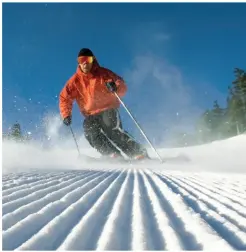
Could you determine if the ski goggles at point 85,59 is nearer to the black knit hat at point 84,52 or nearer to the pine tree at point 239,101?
the black knit hat at point 84,52

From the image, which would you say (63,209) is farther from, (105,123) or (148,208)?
(105,123)

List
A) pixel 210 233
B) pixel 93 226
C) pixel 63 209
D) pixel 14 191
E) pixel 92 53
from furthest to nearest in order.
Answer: pixel 92 53
pixel 14 191
pixel 63 209
pixel 93 226
pixel 210 233

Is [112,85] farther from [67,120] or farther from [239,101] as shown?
[239,101]

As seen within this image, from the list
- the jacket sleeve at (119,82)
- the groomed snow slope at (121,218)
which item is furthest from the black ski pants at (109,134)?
the groomed snow slope at (121,218)

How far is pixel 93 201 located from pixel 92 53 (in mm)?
8130

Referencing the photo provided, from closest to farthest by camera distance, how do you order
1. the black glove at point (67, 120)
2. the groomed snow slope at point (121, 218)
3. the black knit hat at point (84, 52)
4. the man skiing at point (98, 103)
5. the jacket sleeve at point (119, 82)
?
the groomed snow slope at point (121, 218), the black knit hat at point (84, 52), the man skiing at point (98, 103), the jacket sleeve at point (119, 82), the black glove at point (67, 120)

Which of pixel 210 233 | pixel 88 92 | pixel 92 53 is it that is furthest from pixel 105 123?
pixel 210 233

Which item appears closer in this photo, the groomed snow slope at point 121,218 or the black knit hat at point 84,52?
the groomed snow slope at point 121,218

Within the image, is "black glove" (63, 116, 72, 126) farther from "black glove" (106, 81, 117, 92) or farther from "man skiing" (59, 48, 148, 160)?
"black glove" (106, 81, 117, 92)

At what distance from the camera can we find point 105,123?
1165 cm

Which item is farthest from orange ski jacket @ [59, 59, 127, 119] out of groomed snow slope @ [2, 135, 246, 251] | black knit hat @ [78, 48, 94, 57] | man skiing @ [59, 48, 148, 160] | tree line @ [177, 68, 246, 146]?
tree line @ [177, 68, 246, 146]

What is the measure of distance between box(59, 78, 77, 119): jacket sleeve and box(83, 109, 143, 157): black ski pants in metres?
0.66

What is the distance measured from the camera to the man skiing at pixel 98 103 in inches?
444

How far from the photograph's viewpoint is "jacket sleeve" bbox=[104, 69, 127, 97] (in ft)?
37.6
